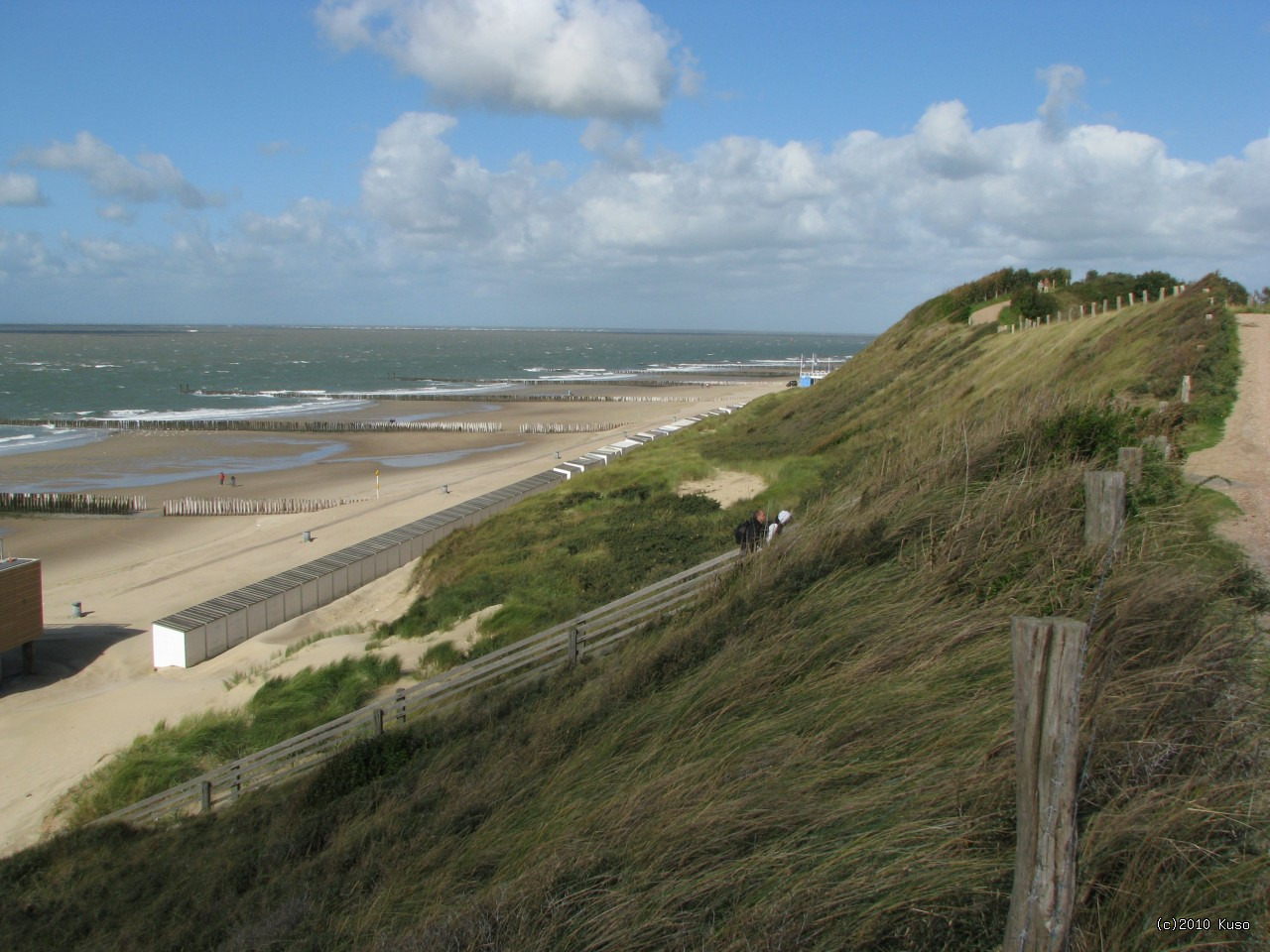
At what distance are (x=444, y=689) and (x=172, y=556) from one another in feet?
71.2

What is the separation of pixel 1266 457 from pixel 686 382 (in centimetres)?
10244

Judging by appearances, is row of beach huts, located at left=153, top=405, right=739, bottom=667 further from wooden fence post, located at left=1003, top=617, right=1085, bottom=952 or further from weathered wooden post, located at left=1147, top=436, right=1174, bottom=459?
wooden fence post, located at left=1003, top=617, right=1085, bottom=952

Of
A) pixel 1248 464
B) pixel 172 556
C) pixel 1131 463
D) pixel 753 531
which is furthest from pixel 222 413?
pixel 1131 463

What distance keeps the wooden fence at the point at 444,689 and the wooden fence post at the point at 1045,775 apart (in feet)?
18.6

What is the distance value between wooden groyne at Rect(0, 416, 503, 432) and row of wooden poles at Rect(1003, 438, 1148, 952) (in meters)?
60.3

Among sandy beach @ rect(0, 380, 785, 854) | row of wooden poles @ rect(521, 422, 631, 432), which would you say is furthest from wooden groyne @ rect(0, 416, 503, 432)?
row of wooden poles @ rect(521, 422, 631, 432)

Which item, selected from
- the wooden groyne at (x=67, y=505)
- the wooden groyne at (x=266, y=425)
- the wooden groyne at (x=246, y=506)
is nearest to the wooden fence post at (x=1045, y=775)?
the wooden groyne at (x=246, y=506)

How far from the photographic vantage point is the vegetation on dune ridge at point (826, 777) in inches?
146

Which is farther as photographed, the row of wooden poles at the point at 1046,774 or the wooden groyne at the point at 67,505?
the wooden groyne at the point at 67,505

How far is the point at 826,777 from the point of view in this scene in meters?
4.68

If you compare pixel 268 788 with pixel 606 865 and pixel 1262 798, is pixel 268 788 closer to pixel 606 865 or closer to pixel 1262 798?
pixel 606 865

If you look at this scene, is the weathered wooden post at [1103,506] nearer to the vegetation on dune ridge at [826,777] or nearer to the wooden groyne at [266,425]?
the vegetation on dune ridge at [826,777]

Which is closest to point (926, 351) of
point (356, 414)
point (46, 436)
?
point (356, 414)

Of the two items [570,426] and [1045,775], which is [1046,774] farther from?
[570,426]
